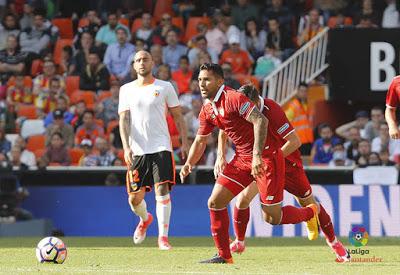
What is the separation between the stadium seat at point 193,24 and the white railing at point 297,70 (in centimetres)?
242

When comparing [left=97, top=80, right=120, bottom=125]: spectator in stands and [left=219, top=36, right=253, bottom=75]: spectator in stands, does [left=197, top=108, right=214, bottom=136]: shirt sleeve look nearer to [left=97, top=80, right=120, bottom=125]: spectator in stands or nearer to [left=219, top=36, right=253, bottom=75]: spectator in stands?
[left=97, top=80, right=120, bottom=125]: spectator in stands

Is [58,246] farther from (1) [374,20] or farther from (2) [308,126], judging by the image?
(1) [374,20]

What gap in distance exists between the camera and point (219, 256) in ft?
36.1

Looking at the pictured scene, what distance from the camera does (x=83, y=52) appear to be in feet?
74.6

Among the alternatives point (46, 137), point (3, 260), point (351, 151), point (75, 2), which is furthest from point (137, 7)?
point (3, 260)

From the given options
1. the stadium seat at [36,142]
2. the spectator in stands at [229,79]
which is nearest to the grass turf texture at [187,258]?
the stadium seat at [36,142]

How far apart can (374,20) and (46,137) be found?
22.1 ft

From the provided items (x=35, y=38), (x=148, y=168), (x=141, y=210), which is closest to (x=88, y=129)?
(x=35, y=38)

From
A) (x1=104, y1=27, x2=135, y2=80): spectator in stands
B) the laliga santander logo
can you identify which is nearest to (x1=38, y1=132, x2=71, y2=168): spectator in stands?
(x1=104, y1=27, x2=135, y2=80): spectator in stands

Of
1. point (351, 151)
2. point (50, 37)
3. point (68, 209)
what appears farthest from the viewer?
point (50, 37)

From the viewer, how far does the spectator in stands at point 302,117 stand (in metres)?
20.2

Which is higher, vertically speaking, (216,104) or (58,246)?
(216,104)

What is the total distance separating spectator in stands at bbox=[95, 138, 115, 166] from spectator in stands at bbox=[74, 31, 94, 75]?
3.18 meters

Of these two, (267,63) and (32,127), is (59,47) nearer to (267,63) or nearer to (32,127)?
(32,127)
